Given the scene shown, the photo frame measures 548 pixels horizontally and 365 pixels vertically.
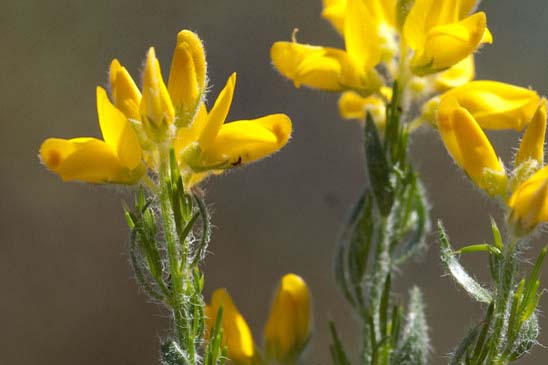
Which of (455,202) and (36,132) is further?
(36,132)

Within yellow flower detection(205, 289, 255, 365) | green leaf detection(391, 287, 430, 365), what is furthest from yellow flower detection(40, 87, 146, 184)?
green leaf detection(391, 287, 430, 365)

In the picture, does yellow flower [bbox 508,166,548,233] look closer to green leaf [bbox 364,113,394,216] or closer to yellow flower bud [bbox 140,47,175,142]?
green leaf [bbox 364,113,394,216]

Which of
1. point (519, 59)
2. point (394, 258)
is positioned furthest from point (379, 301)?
point (519, 59)

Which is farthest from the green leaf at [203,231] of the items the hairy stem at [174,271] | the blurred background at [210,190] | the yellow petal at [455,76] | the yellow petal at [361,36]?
the blurred background at [210,190]

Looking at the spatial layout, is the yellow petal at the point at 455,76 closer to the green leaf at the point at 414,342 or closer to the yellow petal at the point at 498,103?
the yellow petal at the point at 498,103

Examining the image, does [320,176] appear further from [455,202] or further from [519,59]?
[519,59]

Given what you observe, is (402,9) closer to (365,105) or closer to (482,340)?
(365,105)

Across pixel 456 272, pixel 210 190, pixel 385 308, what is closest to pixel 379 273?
pixel 385 308
